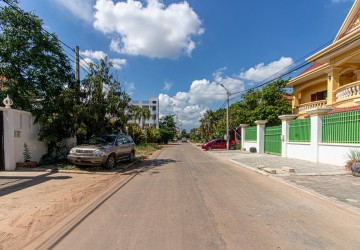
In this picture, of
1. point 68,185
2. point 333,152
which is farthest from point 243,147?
point 68,185

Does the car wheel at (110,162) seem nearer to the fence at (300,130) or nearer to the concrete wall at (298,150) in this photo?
the concrete wall at (298,150)

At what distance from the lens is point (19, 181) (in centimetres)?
938

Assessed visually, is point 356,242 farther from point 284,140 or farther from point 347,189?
point 284,140

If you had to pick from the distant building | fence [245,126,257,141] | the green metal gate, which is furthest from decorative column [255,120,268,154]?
the distant building

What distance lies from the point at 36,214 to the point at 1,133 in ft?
24.8

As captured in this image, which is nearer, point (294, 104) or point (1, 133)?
point (1, 133)

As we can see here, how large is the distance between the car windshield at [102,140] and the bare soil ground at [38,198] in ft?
7.92

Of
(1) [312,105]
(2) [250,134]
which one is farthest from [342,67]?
(2) [250,134]

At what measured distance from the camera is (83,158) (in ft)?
39.8

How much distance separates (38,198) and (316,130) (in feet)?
47.9

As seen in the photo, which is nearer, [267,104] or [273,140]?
[273,140]

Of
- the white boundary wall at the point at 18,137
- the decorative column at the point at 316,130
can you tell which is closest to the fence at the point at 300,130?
the decorative column at the point at 316,130

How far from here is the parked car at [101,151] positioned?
1216 cm

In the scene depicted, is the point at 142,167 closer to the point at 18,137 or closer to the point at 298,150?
the point at 18,137
